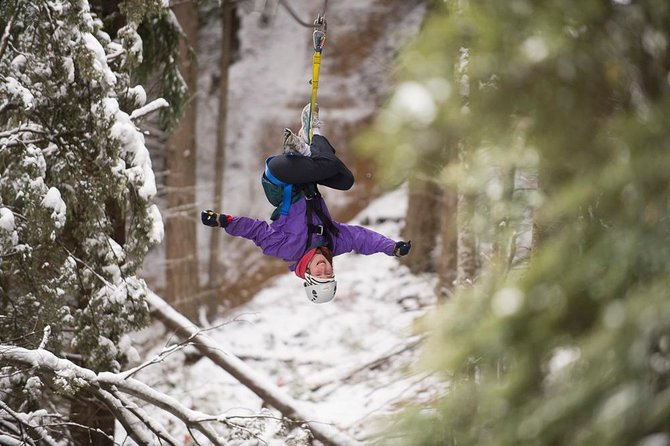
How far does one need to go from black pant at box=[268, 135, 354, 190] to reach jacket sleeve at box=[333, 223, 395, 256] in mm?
670

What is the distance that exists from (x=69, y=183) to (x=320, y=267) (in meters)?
2.04

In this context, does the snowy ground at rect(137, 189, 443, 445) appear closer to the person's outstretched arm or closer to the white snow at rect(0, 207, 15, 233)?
the person's outstretched arm

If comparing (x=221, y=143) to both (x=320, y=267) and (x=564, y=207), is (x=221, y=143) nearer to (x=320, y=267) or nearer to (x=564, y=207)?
(x=320, y=267)

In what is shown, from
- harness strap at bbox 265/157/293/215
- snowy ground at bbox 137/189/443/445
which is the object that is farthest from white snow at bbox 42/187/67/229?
snowy ground at bbox 137/189/443/445

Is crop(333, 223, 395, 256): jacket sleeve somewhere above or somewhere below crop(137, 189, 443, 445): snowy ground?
below

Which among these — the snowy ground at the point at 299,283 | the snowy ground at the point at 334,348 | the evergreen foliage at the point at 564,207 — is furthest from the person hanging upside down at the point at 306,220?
the snowy ground at the point at 334,348

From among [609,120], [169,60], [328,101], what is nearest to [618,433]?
[609,120]

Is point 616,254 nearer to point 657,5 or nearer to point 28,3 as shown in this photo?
point 657,5

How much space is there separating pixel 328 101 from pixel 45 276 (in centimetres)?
1164

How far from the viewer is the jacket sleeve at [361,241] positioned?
5.96m

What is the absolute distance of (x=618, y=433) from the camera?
220cm

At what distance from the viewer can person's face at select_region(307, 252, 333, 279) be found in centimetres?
577

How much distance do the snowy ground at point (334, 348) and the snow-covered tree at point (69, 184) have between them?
133 inches

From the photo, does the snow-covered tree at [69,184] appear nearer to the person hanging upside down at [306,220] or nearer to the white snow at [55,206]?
the white snow at [55,206]
